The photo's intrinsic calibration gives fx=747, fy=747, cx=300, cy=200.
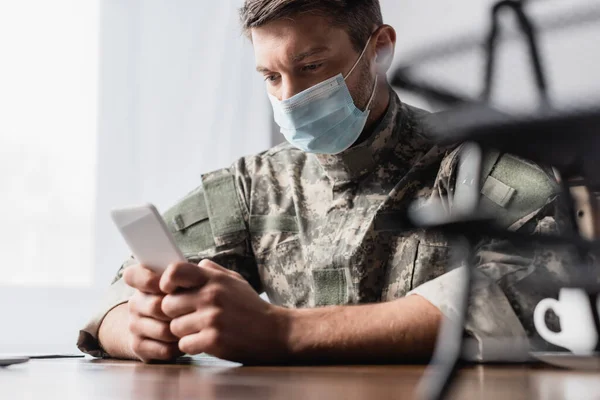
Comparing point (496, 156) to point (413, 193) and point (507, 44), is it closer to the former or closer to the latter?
point (507, 44)

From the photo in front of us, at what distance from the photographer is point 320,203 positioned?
1.47 m

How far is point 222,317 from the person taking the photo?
910 mm

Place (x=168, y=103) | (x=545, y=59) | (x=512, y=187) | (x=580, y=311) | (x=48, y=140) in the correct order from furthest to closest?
(x=168, y=103), (x=48, y=140), (x=512, y=187), (x=580, y=311), (x=545, y=59)

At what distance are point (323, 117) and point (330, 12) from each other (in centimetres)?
21

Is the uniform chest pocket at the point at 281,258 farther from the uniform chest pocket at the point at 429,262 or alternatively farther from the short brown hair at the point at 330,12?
the short brown hair at the point at 330,12

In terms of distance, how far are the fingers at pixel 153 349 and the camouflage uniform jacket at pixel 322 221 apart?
0.24m

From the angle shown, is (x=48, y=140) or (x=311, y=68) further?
(x=48, y=140)

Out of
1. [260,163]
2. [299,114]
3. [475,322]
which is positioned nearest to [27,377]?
[475,322]

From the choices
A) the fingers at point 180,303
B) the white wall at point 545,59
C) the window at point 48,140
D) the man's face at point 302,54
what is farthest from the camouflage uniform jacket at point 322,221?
the window at point 48,140

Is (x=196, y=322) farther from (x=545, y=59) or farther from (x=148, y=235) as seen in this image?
(x=545, y=59)

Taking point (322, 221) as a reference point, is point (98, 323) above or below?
below

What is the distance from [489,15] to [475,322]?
0.52m

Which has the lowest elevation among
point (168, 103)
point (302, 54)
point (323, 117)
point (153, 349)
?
point (153, 349)

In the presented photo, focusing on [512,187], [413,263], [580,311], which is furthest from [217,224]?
[580,311]
